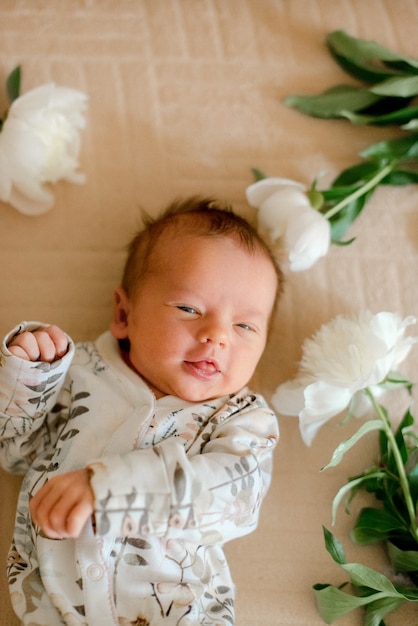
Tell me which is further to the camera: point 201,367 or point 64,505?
point 201,367

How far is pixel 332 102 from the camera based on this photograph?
1.19 metres

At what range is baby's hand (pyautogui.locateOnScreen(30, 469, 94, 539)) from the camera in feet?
2.43

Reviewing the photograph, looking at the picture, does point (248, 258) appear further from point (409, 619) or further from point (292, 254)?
point (409, 619)

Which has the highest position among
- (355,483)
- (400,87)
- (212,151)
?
(400,87)

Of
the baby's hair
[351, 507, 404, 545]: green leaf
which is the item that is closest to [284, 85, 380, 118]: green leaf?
the baby's hair

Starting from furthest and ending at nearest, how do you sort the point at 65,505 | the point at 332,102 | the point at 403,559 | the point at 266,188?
the point at 332,102, the point at 266,188, the point at 403,559, the point at 65,505

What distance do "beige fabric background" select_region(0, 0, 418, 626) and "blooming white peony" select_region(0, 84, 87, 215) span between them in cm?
3

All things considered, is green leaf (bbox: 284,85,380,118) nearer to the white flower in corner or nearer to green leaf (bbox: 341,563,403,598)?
the white flower in corner

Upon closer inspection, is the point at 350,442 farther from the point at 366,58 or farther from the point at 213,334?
the point at 366,58

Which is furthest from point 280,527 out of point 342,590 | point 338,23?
point 338,23

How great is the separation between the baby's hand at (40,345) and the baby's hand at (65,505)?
0.16 metres

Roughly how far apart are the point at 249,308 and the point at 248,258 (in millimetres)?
67

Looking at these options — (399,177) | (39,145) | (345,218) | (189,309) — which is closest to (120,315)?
(189,309)

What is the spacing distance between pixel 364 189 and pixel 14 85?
0.56 meters
